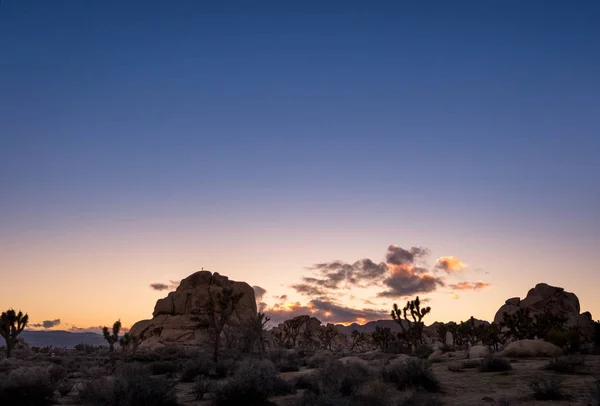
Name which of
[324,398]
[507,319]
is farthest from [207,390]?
[507,319]

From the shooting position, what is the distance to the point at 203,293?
260ft

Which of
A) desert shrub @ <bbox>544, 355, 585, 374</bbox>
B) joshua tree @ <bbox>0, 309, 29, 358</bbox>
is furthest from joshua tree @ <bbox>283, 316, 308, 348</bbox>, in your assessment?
desert shrub @ <bbox>544, 355, 585, 374</bbox>

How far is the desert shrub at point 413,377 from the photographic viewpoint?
14148 mm

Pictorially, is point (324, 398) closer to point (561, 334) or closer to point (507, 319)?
point (561, 334)

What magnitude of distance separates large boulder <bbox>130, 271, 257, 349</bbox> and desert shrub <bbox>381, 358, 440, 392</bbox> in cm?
5314

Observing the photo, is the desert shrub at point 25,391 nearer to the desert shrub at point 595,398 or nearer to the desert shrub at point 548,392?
the desert shrub at point 548,392

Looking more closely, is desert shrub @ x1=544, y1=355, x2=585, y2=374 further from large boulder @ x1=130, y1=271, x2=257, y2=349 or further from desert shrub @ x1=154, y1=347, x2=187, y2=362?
large boulder @ x1=130, y1=271, x2=257, y2=349

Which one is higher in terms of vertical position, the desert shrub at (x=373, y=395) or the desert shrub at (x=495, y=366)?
the desert shrub at (x=495, y=366)

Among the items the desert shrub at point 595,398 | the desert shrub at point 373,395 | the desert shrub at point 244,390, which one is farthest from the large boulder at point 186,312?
the desert shrub at point 595,398

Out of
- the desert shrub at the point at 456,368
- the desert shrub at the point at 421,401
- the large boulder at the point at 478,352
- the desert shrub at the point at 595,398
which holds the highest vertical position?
the large boulder at the point at 478,352

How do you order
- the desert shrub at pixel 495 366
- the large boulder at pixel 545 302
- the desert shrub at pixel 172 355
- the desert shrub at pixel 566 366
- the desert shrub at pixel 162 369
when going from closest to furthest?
the desert shrub at pixel 566 366
the desert shrub at pixel 495 366
the desert shrub at pixel 162 369
the desert shrub at pixel 172 355
the large boulder at pixel 545 302

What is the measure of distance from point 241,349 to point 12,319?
2179 centimetres

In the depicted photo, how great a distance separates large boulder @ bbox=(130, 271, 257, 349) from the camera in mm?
69625

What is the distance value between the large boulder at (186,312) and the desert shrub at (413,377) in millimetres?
53144
